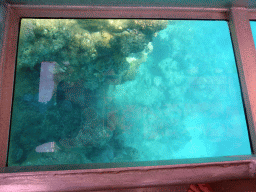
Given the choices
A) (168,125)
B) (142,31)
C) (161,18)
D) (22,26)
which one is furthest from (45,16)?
(168,125)

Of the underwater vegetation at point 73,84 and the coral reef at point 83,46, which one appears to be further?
the coral reef at point 83,46

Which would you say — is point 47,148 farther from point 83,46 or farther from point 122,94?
point 83,46

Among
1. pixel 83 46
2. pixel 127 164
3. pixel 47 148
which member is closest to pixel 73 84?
pixel 83 46

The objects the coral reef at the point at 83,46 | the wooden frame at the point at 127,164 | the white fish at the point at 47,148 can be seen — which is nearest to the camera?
the wooden frame at the point at 127,164

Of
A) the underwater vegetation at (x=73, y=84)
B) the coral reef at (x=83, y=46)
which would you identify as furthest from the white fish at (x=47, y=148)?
the coral reef at (x=83, y=46)

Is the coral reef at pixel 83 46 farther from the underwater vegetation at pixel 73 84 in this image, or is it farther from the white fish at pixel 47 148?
the white fish at pixel 47 148

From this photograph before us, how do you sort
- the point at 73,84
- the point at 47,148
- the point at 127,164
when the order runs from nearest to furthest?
the point at 127,164 → the point at 47,148 → the point at 73,84

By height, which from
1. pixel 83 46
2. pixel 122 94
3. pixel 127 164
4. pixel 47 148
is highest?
pixel 83 46

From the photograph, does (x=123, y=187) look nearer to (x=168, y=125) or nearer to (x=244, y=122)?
(x=168, y=125)
